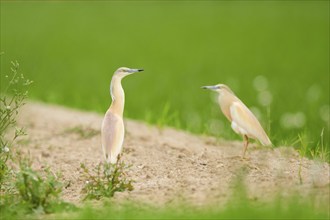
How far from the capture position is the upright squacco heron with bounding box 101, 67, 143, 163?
185 inches

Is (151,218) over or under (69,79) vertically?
under

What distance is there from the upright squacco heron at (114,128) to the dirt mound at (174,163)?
0.28 metres

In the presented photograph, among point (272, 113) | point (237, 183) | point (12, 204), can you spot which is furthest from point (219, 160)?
point (272, 113)

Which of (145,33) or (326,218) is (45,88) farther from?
(326,218)

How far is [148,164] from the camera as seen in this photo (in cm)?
573

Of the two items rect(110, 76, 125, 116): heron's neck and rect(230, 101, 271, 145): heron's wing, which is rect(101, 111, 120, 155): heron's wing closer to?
rect(110, 76, 125, 116): heron's neck

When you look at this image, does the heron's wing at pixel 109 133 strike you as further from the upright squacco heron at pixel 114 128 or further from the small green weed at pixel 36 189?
the small green weed at pixel 36 189

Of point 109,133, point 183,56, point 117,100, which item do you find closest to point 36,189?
point 109,133

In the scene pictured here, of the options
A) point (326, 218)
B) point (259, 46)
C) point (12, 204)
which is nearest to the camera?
point (326, 218)

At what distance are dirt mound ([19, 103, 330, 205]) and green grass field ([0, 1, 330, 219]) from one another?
22cm

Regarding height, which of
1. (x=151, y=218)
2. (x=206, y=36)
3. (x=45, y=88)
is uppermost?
(x=206, y=36)

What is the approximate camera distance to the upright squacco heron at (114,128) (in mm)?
4707

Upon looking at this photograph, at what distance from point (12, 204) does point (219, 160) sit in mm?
1607

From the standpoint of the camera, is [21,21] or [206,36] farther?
[21,21]
